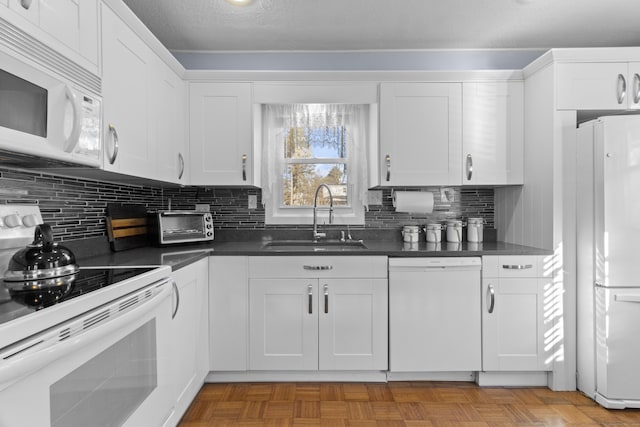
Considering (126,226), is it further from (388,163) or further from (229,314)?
(388,163)

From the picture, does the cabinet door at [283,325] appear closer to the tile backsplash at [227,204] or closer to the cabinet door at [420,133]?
the tile backsplash at [227,204]

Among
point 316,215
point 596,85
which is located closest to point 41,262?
point 316,215

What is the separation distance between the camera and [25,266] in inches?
46.6

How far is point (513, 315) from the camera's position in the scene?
2312 mm

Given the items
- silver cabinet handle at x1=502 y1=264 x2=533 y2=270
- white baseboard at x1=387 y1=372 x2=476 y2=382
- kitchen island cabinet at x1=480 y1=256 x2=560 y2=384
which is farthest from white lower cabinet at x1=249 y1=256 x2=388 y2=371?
silver cabinet handle at x1=502 y1=264 x2=533 y2=270

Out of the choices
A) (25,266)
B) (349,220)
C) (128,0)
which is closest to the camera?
(25,266)

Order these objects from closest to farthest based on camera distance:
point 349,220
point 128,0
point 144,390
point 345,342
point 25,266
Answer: point 25,266 < point 144,390 < point 128,0 < point 345,342 < point 349,220

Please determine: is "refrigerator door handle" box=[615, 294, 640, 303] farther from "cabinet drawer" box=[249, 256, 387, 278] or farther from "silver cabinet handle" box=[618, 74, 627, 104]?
"cabinet drawer" box=[249, 256, 387, 278]

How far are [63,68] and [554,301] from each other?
8.94 ft

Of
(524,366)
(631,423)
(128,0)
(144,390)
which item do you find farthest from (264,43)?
(631,423)

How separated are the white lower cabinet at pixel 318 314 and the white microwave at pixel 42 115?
48.1 inches

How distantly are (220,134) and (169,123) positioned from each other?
1.23ft

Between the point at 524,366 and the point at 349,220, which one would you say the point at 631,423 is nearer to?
the point at 524,366

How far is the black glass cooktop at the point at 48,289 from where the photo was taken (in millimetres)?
905
